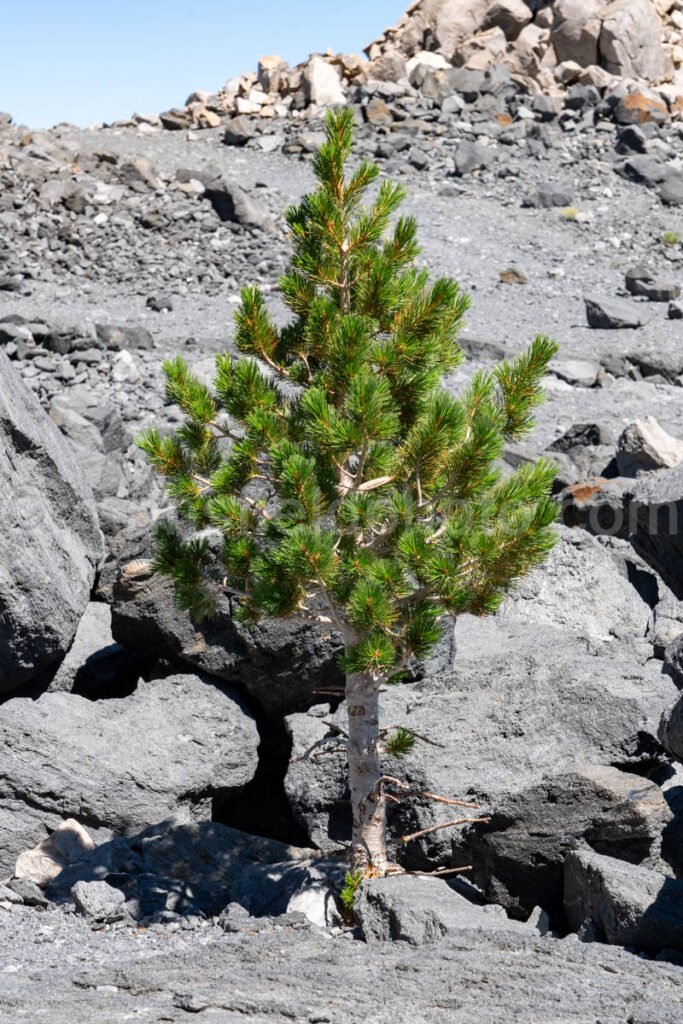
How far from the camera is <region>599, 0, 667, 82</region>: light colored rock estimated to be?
4412cm

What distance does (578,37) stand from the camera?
44.5 metres

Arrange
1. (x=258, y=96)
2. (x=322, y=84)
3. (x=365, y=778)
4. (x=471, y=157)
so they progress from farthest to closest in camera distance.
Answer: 1. (x=258, y=96)
2. (x=322, y=84)
3. (x=471, y=157)
4. (x=365, y=778)

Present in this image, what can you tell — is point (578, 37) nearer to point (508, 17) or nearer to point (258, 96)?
point (508, 17)

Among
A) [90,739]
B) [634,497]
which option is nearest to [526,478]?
[634,497]

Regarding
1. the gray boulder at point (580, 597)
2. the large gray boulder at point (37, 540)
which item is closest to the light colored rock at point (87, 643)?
the large gray boulder at point (37, 540)

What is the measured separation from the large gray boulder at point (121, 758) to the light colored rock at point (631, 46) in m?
40.0

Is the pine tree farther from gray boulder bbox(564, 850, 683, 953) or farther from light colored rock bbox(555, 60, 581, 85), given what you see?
light colored rock bbox(555, 60, 581, 85)

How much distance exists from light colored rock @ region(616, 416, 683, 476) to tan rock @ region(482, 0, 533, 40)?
34958mm

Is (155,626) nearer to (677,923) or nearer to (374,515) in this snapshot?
(374,515)

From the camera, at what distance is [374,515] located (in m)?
7.16

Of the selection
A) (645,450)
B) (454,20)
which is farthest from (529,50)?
(645,450)

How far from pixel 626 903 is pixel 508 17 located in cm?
4496

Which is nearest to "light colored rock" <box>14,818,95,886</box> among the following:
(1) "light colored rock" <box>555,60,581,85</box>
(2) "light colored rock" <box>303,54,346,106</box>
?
(2) "light colored rock" <box>303,54,346,106</box>

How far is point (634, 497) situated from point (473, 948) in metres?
4.78
